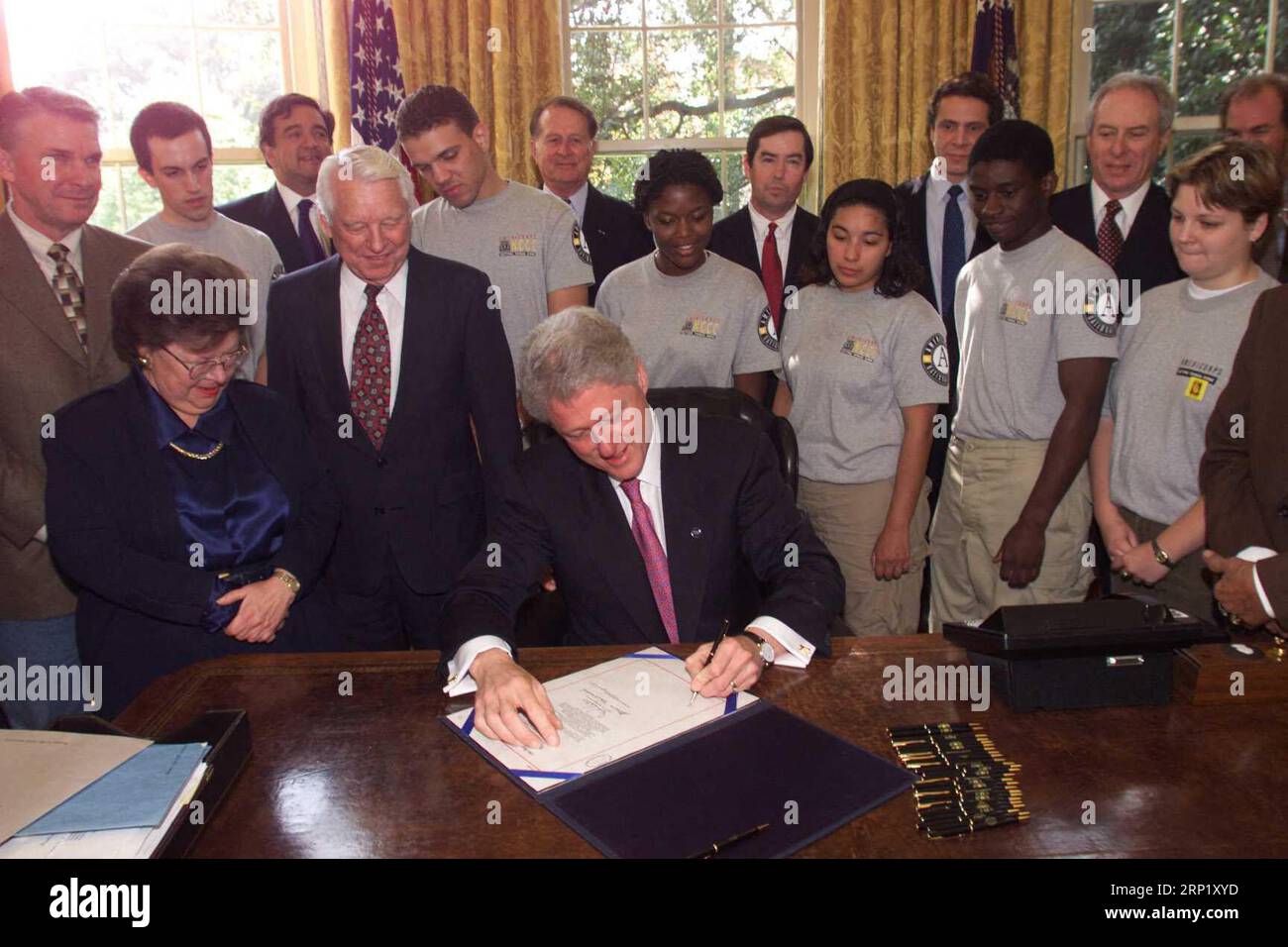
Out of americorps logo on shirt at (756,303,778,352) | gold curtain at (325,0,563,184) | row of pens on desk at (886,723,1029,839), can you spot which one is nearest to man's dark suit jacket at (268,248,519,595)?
americorps logo on shirt at (756,303,778,352)

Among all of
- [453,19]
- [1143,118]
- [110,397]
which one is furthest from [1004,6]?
[110,397]

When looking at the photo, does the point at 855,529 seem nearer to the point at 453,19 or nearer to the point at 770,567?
the point at 770,567

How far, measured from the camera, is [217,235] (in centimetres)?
327

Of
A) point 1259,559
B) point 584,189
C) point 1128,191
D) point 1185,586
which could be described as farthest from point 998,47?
point 1259,559

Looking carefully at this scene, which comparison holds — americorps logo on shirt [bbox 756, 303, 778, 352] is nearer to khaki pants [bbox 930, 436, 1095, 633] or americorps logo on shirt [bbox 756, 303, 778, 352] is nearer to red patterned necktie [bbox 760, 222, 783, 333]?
red patterned necktie [bbox 760, 222, 783, 333]

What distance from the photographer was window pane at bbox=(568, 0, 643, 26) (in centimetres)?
544

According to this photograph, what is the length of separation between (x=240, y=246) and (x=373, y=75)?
2.06 m

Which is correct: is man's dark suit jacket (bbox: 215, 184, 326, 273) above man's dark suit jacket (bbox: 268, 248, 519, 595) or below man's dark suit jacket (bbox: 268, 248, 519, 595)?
above

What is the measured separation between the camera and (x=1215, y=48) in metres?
5.30

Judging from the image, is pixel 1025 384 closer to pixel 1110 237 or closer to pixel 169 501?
pixel 1110 237

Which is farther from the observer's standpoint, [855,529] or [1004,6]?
[1004,6]

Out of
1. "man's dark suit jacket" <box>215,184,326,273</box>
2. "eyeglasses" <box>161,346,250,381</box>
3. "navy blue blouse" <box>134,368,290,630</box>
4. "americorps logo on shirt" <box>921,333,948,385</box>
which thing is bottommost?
"navy blue blouse" <box>134,368,290,630</box>

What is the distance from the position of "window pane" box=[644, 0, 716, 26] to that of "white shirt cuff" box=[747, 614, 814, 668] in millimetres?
4639
